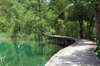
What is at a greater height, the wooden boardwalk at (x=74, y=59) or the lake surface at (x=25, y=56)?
the wooden boardwalk at (x=74, y=59)

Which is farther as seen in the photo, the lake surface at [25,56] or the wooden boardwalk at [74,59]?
the lake surface at [25,56]

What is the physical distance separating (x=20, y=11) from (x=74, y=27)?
44.6ft

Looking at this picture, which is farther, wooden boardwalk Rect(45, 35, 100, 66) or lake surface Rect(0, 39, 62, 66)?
lake surface Rect(0, 39, 62, 66)

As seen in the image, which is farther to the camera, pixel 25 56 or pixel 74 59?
pixel 25 56

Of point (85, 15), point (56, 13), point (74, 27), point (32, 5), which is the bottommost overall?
point (74, 27)

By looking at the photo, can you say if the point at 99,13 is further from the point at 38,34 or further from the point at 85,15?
the point at 38,34

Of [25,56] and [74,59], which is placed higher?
[74,59]

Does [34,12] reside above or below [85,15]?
above

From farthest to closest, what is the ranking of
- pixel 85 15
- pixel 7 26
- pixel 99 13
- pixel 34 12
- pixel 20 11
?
pixel 7 26 → pixel 20 11 → pixel 34 12 → pixel 85 15 → pixel 99 13

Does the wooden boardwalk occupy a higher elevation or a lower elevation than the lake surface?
higher

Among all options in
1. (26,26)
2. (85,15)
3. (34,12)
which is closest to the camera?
(85,15)

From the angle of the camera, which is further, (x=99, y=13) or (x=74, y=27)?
(x=74, y=27)

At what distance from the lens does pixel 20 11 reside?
23250 millimetres


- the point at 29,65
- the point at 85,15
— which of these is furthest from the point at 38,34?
the point at 29,65
